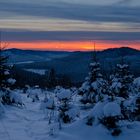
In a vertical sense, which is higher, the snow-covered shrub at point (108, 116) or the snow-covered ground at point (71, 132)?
the snow-covered shrub at point (108, 116)

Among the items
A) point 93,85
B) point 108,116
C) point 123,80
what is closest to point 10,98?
point 93,85

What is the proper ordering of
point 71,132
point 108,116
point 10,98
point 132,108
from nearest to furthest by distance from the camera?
1. point 108,116
2. point 71,132
3. point 132,108
4. point 10,98

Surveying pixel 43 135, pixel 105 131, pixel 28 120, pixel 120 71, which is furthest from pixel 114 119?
pixel 120 71

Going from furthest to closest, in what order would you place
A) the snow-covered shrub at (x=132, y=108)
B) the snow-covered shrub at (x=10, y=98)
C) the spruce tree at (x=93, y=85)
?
1. the spruce tree at (x=93, y=85)
2. the snow-covered shrub at (x=10, y=98)
3. the snow-covered shrub at (x=132, y=108)

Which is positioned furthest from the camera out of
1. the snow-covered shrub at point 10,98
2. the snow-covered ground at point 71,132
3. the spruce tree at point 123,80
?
the snow-covered shrub at point 10,98

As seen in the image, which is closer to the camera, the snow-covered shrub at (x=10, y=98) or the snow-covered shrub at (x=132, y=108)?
the snow-covered shrub at (x=132, y=108)

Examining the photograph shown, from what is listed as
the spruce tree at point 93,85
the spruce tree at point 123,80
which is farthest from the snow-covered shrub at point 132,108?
the spruce tree at point 93,85

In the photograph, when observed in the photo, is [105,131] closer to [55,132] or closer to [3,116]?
[55,132]

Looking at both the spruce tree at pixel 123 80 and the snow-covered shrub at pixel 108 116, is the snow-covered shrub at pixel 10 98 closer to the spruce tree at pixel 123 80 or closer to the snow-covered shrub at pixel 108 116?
the spruce tree at pixel 123 80

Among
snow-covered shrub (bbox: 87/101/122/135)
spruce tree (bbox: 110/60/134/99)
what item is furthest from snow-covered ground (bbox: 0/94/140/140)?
spruce tree (bbox: 110/60/134/99)

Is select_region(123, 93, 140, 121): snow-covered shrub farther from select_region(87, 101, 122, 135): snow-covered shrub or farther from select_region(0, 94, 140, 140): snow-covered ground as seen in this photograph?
select_region(87, 101, 122, 135): snow-covered shrub

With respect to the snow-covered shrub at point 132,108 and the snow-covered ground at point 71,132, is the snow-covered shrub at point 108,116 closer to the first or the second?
the snow-covered ground at point 71,132

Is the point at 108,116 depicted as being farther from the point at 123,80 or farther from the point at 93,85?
the point at 93,85

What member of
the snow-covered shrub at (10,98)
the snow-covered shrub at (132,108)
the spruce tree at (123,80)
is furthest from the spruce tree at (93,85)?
the snow-covered shrub at (132,108)
